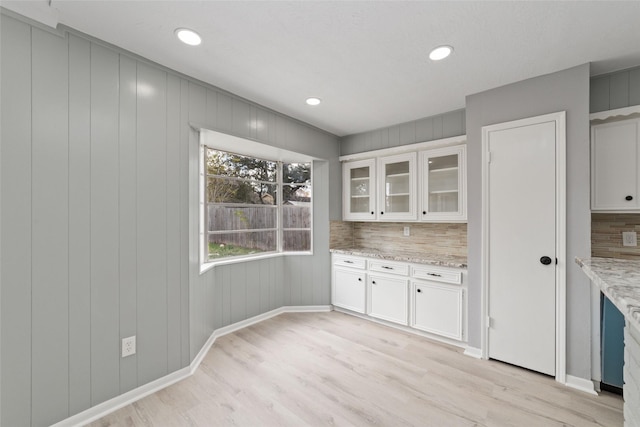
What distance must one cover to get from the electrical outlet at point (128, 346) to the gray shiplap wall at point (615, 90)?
4.06 meters

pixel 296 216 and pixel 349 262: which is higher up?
pixel 296 216

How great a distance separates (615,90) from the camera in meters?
→ 2.15

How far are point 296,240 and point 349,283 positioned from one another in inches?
37.4

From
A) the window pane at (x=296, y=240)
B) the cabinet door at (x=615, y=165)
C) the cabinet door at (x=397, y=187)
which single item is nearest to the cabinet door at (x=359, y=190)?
the cabinet door at (x=397, y=187)

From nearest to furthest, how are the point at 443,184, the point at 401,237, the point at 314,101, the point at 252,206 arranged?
1. the point at 314,101
2. the point at 443,184
3. the point at 252,206
4. the point at 401,237

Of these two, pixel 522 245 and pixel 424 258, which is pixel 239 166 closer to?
pixel 424 258

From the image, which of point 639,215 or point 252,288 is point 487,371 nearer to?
point 639,215

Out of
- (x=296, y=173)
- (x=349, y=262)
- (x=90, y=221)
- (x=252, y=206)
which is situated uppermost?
(x=296, y=173)

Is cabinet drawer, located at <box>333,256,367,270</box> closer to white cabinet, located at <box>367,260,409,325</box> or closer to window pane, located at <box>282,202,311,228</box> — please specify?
white cabinet, located at <box>367,260,409,325</box>

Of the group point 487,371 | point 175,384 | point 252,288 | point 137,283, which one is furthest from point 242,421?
point 487,371

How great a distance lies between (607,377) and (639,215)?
1.30 metres

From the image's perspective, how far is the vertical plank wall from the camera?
1.47 meters

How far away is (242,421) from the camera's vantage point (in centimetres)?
171

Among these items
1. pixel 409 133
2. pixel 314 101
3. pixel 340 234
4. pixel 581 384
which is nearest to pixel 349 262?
pixel 340 234
